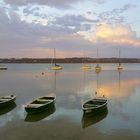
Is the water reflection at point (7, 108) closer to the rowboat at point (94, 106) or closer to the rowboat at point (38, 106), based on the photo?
the rowboat at point (38, 106)

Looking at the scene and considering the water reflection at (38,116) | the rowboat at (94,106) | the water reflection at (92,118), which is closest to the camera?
the water reflection at (92,118)

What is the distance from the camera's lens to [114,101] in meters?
34.0

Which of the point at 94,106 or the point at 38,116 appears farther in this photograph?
the point at 94,106

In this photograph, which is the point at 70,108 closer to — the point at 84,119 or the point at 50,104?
the point at 50,104

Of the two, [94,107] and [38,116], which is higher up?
[94,107]

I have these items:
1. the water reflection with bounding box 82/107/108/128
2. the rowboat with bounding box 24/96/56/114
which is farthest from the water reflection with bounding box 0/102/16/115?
the water reflection with bounding box 82/107/108/128

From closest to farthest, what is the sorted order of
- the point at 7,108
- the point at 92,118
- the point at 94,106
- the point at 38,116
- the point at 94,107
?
the point at 92,118 → the point at 94,107 → the point at 38,116 → the point at 94,106 → the point at 7,108

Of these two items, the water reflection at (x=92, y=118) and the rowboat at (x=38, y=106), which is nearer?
the water reflection at (x=92, y=118)

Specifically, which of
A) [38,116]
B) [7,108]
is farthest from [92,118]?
[7,108]

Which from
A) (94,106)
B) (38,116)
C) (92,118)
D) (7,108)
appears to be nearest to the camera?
(92,118)

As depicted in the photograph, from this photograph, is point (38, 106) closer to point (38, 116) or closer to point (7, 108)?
point (38, 116)

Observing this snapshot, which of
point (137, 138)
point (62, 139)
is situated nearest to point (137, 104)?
point (137, 138)

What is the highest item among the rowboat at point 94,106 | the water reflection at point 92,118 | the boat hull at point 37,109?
the rowboat at point 94,106

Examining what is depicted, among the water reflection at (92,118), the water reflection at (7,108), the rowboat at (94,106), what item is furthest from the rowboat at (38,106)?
the water reflection at (92,118)
